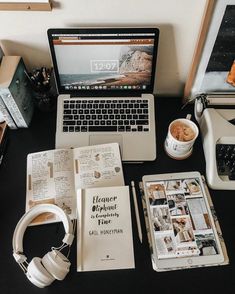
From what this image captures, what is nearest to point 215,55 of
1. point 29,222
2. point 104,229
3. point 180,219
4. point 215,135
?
point 215,135

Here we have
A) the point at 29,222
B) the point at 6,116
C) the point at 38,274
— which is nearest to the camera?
the point at 38,274

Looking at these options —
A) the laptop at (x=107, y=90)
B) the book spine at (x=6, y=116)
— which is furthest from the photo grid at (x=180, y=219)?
the book spine at (x=6, y=116)

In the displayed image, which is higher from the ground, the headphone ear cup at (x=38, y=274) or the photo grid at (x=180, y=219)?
the photo grid at (x=180, y=219)

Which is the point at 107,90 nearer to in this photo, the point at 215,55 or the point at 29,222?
the point at 215,55

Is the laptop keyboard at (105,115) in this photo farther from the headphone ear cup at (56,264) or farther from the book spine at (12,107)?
the headphone ear cup at (56,264)

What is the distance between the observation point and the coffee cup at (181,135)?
779 mm

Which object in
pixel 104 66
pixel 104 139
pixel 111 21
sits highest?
pixel 111 21

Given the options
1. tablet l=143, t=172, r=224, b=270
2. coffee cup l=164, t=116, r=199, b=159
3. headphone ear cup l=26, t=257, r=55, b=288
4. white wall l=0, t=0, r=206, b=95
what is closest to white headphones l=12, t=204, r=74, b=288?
headphone ear cup l=26, t=257, r=55, b=288

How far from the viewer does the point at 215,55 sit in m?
0.80

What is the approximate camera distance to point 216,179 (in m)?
0.77

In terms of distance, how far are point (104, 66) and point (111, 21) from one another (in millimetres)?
122

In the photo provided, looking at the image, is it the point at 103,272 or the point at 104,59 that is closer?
the point at 103,272

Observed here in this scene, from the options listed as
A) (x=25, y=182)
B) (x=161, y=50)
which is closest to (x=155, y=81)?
(x=161, y=50)

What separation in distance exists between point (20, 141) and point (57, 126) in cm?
13
